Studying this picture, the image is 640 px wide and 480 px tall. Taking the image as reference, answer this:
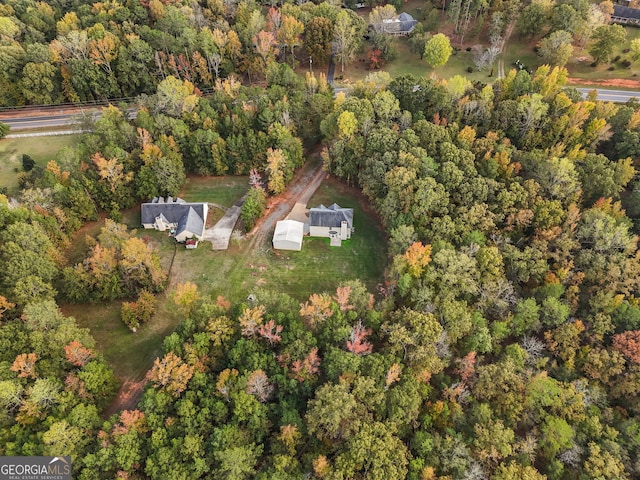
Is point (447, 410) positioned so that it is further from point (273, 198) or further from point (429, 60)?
point (429, 60)

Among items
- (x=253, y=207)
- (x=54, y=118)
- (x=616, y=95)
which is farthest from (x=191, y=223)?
(x=616, y=95)

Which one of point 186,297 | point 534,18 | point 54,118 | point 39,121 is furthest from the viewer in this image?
point 534,18

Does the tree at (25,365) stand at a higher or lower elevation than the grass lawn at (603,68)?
lower

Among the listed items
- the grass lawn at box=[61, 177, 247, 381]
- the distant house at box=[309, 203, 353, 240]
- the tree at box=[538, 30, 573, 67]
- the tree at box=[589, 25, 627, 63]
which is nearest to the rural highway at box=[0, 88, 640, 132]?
the tree at box=[538, 30, 573, 67]

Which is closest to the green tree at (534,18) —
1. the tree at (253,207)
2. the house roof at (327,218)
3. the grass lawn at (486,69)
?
the grass lawn at (486,69)

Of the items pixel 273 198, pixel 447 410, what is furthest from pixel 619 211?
pixel 273 198

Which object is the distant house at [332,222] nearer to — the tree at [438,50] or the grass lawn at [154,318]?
the grass lawn at [154,318]

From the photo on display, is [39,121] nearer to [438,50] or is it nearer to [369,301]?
[369,301]
